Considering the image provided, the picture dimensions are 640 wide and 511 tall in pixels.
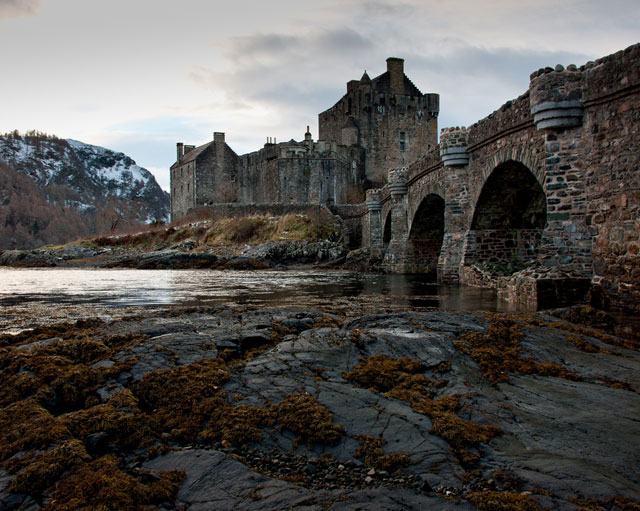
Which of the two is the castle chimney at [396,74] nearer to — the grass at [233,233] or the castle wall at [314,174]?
the castle wall at [314,174]

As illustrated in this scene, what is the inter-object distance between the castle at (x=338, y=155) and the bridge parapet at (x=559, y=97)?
150ft

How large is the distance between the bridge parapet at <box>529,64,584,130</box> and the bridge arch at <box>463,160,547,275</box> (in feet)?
20.0

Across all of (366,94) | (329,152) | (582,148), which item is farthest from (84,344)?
(366,94)

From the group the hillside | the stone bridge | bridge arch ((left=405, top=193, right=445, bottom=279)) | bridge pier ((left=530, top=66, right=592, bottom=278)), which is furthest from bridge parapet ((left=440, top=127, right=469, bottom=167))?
the hillside

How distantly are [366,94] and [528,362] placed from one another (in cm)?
5928

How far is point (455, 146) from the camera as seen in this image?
2036 cm

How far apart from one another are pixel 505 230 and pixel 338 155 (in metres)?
41.7

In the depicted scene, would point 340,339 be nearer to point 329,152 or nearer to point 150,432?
point 150,432

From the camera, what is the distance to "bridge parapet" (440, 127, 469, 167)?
20219 mm

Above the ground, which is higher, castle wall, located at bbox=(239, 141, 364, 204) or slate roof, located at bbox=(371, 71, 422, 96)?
slate roof, located at bbox=(371, 71, 422, 96)

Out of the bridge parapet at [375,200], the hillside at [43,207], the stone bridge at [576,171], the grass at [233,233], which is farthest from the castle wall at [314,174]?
the stone bridge at [576,171]

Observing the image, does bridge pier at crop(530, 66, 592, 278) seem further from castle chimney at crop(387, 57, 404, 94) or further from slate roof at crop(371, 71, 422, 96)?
castle chimney at crop(387, 57, 404, 94)

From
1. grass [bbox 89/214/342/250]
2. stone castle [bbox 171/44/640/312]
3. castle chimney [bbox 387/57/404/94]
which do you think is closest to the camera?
stone castle [bbox 171/44/640/312]

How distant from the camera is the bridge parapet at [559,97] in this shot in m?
12.7
